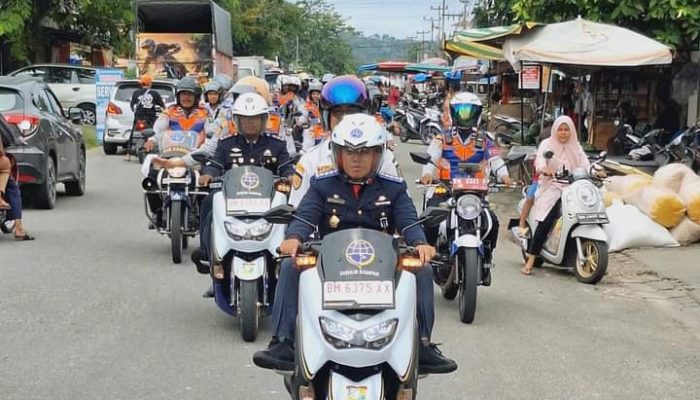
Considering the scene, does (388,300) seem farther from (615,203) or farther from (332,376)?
(615,203)

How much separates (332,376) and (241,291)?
9.09 ft

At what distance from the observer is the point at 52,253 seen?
10367 millimetres

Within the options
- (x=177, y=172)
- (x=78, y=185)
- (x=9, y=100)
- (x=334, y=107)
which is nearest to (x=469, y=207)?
(x=334, y=107)

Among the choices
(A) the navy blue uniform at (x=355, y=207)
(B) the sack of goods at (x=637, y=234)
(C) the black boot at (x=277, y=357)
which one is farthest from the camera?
(B) the sack of goods at (x=637, y=234)

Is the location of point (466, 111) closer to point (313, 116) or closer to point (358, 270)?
point (358, 270)

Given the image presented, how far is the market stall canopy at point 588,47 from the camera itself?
47.6ft

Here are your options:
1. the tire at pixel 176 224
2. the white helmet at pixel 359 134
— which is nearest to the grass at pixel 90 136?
the tire at pixel 176 224

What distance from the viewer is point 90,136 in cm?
2611

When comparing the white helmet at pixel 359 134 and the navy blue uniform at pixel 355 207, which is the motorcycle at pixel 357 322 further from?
the navy blue uniform at pixel 355 207

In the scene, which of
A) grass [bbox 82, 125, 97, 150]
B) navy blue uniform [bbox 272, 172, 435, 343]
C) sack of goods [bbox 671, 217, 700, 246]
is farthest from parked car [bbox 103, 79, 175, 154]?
navy blue uniform [bbox 272, 172, 435, 343]

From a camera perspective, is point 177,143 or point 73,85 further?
point 73,85

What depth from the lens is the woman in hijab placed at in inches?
390

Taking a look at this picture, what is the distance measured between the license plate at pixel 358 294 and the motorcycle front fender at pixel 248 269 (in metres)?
2.74

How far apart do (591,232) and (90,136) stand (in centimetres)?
1884
